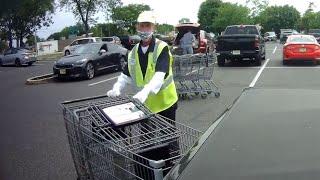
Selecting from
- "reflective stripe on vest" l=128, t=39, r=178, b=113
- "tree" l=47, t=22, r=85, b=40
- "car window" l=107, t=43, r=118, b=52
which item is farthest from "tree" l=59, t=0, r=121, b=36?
"reflective stripe on vest" l=128, t=39, r=178, b=113

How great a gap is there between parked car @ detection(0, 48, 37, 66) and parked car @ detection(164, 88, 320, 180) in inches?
1397

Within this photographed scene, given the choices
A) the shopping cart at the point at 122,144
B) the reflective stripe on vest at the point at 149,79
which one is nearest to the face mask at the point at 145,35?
the reflective stripe on vest at the point at 149,79

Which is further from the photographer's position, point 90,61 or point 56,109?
point 90,61

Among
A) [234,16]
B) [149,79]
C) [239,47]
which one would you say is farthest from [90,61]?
[234,16]

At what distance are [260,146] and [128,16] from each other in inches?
3394

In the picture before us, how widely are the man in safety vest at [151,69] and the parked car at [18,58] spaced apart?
33388 mm

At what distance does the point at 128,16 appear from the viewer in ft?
288

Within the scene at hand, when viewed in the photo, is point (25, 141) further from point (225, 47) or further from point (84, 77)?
point (225, 47)

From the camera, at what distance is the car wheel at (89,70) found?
21.8 metres

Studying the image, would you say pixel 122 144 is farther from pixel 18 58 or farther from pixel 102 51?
pixel 18 58

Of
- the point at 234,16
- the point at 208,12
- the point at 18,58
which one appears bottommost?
the point at 18,58

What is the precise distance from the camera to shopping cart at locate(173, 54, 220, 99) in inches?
532

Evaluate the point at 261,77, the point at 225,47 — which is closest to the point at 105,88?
the point at 261,77

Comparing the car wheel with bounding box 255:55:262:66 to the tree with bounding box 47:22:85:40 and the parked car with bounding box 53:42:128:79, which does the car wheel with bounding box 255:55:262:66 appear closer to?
the parked car with bounding box 53:42:128:79
